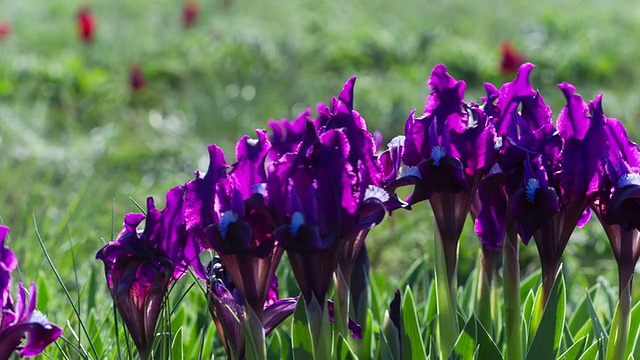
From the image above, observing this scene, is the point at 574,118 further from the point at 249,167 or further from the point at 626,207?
the point at 249,167

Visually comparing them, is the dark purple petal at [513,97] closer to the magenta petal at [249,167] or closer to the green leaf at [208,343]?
the magenta petal at [249,167]

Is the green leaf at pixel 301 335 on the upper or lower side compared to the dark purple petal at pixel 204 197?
lower

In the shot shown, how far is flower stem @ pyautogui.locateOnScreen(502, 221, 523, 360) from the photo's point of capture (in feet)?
4.01

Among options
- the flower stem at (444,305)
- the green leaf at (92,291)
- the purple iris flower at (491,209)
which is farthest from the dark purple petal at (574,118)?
the green leaf at (92,291)

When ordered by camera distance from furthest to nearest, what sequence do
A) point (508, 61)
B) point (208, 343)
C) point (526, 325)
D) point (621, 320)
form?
point (508, 61), point (208, 343), point (526, 325), point (621, 320)

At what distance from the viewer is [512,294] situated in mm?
1246

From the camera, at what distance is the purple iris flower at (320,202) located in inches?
39.0

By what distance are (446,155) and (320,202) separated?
7.9 inches

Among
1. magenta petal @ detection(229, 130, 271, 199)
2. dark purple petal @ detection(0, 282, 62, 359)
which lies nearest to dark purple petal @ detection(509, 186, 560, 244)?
magenta petal @ detection(229, 130, 271, 199)

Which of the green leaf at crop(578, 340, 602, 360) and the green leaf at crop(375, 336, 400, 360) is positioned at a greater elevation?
the green leaf at crop(375, 336, 400, 360)

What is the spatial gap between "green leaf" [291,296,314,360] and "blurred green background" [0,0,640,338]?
47.7 inches

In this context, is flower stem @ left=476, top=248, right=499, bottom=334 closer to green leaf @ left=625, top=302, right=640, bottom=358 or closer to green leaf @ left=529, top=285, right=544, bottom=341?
green leaf @ left=529, top=285, right=544, bottom=341

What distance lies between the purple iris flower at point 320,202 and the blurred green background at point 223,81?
135 cm

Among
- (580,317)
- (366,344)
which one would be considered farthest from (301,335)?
(580,317)
